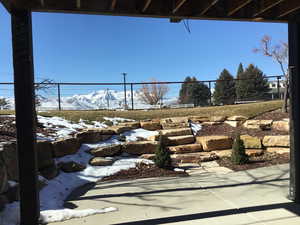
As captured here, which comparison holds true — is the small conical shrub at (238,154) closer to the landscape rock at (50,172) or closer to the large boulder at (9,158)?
the landscape rock at (50,172)

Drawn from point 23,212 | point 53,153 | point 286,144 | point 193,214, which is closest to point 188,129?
point 286,144

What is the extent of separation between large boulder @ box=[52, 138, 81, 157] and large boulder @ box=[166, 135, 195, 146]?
8.47 ft

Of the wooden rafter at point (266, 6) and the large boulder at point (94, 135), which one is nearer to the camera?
the wooden rafter at point (266, 6)

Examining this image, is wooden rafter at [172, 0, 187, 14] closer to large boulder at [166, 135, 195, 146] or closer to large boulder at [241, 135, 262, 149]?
large boulder at [166, 135, 195, 146]

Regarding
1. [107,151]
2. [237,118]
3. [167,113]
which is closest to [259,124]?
[237,118]

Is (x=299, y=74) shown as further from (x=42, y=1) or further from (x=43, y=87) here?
(x=43, y=87)

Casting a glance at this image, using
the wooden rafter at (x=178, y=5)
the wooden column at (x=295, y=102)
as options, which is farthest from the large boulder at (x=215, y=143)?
the wooden rafter at (x=178, y=5)

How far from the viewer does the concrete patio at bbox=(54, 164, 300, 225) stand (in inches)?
114

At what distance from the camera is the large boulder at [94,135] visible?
6.10 meters

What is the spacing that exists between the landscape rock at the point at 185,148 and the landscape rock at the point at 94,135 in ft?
5.85

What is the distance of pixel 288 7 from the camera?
9.87ft

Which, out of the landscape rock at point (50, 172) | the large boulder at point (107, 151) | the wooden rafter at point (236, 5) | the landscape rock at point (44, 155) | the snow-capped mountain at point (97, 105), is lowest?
the landscape rock at point (50, 172)

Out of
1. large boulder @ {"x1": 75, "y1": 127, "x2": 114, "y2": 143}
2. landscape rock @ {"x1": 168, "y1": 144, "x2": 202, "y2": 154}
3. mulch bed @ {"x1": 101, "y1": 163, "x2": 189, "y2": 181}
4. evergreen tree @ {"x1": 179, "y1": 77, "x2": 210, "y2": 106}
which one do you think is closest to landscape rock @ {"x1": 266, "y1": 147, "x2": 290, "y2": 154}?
landscape rock @ {"x1": 168, "y1": 144, "x2": 202, "y2": 154}

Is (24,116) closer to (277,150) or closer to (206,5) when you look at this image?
(206,5)
